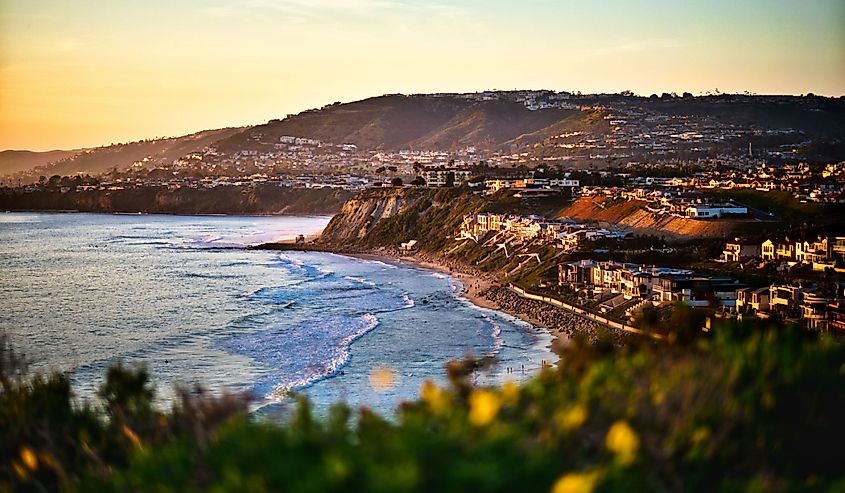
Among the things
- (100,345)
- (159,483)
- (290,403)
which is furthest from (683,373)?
(100,345)

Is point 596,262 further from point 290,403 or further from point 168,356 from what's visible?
point 290,403

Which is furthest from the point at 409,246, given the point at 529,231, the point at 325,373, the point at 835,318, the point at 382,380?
the point at 382,380

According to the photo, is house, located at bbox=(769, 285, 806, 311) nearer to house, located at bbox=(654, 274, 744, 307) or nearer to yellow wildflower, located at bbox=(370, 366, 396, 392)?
house, located at bbox=(654, 274, 744, 307)

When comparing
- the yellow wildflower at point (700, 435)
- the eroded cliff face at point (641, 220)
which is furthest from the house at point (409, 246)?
the yellow wildflower at point (700, 435)

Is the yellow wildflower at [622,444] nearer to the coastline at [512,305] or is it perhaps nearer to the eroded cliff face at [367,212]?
the coastline at [512,305]

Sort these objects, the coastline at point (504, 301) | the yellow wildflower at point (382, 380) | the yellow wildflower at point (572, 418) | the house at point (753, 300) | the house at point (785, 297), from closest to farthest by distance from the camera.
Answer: the yellow wildflower at point (572, 418)
the yellow wildflower at point (382, 380)
the house at point (785, 297)
the house at point (753, 300)
the coastline at point (504, 301)
